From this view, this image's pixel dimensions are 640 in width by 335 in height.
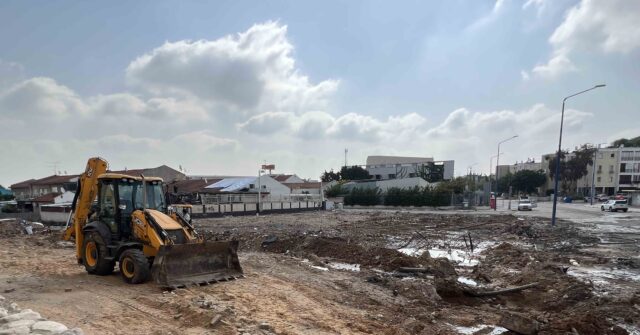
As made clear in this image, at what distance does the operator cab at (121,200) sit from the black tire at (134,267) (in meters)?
0.96

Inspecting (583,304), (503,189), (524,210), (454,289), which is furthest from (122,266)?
(503,189)

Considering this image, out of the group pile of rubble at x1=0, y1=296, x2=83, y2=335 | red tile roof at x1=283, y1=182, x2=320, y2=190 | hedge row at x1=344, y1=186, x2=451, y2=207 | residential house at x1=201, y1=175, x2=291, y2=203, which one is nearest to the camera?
pile of rubble at x1=0, y1=296, x2=83, y2=335

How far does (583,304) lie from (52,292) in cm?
1154

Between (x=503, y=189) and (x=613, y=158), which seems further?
(x=503, y=189)

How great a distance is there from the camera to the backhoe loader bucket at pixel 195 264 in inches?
358

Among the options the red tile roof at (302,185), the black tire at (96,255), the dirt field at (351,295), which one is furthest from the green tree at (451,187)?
the black tire at (96,255)

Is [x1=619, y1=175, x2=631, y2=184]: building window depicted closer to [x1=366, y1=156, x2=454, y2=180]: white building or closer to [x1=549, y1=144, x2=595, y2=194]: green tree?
[x1=549, y1=144, x2=595, y2=194]: green tree

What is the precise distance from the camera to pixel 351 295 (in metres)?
9.58

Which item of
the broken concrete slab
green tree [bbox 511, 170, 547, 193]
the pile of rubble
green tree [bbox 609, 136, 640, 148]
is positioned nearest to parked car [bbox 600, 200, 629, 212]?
the broken concrete slab

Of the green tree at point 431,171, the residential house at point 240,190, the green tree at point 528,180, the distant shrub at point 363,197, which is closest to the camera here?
the residential house at point 240,190

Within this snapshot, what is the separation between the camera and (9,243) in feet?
63.3

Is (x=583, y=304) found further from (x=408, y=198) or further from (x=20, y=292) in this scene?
(x=408, y=198)

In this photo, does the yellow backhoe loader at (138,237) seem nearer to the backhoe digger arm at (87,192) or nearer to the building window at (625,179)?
the backhoe digger arm at (87,192)

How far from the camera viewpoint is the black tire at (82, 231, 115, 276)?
10.4 m
